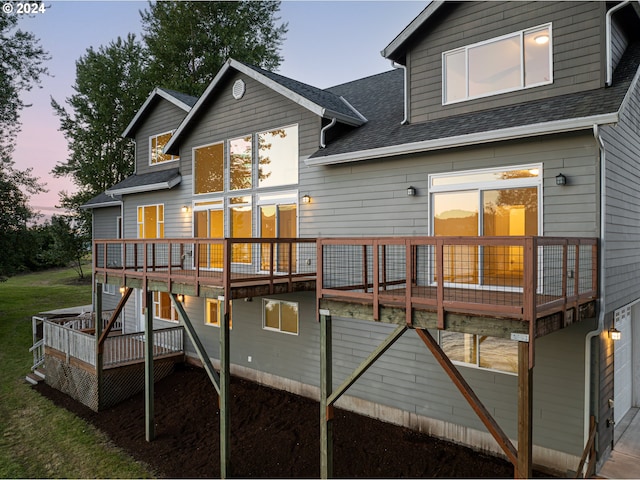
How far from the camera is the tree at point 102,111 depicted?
77.3ft

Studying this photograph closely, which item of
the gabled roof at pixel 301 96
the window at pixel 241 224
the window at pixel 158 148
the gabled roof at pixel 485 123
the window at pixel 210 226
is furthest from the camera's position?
the window at pixel 158 148

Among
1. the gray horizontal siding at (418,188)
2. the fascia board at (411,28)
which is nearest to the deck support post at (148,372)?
the gray horizontal siding at (418,188)

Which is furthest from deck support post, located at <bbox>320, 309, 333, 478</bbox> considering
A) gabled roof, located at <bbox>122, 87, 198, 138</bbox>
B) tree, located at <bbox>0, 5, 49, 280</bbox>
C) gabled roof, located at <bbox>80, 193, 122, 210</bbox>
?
tree, located at <bbox>0, 5, 49, 280</bbox>

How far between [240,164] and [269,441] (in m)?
6.62

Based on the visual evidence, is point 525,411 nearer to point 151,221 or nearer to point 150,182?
point 150,182

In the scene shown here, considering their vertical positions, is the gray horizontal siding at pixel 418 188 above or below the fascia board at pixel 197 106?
below

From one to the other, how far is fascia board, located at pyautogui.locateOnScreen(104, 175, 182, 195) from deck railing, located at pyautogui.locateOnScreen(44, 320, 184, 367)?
4.17 m

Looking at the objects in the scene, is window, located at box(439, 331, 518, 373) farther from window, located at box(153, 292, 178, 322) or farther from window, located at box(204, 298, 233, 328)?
window, located at box(153, 292, 178, 322)

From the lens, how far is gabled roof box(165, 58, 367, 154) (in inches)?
356

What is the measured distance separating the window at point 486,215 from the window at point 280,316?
4059 millimetres

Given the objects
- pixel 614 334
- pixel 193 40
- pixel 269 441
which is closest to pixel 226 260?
pixel 269 441

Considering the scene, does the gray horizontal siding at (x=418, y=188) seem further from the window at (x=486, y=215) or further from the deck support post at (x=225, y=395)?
the deck support post at (x=225, y=395)

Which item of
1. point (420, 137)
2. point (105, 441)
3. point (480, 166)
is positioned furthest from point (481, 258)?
point (105, 441)

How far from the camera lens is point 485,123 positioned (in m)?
6.73
